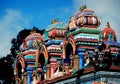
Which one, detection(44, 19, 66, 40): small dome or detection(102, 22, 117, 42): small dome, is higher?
detection(44, 19, 66, 40): small dome

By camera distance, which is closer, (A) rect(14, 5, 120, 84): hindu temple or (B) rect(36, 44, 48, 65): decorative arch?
(A) rect(14, 5, 120, 84): hindu temple

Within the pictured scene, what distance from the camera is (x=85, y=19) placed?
2945cm

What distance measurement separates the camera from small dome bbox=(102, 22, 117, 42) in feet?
92.3

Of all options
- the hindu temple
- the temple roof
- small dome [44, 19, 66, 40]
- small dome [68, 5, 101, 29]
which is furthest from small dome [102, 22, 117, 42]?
the temple roof

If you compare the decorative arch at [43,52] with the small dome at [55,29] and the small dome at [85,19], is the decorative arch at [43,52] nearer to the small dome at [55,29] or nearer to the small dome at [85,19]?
the small dome at [55,29]

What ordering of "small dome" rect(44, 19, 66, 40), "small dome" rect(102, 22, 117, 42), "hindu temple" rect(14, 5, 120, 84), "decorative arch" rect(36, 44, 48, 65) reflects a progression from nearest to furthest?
"hindu temple" rect(14, 5, 120, 84)
"small dome" rect(102, 22, 117, 42)
"decorative arch" rect(36, 44, 48, 65)
"small dome" rect(44, 19, 66, 40)

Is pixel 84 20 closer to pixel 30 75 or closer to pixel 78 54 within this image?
pixel 78 54

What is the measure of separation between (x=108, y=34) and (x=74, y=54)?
99.5 inches

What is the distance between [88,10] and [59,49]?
4111 millimetres

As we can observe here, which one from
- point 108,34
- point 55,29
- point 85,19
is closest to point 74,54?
point 108,34

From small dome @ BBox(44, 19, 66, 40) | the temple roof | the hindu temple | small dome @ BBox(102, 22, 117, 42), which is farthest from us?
the temple roof

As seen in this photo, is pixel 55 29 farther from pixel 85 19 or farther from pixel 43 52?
pixel 85 19

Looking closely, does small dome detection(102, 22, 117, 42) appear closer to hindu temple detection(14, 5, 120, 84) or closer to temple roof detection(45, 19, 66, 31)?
hindu temple detection(14, 5, 120, 84)

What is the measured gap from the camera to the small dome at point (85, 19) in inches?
1156
